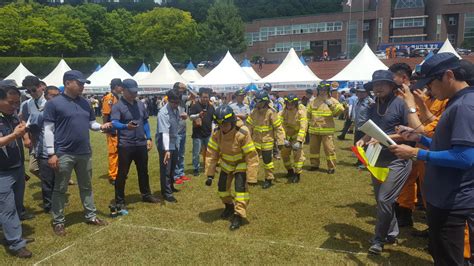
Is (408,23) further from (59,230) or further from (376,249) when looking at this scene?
(59,230)

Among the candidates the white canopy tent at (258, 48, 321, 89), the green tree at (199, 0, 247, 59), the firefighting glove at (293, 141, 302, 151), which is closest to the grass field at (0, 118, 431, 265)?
the firefighting glove at (293, 141, 302, 151)

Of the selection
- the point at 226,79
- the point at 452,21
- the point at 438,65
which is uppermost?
the point at 452,21

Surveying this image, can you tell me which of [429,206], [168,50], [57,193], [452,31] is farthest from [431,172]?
[452,31]

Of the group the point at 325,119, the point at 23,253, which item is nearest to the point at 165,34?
the point at 325,119

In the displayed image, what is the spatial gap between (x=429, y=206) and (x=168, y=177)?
5421mm

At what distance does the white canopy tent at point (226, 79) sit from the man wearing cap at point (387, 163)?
13.9m

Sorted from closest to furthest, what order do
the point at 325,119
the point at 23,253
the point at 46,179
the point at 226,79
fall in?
the point at 23,253 → the point at 46,179 → the point at 325,119 → the point at 226,79

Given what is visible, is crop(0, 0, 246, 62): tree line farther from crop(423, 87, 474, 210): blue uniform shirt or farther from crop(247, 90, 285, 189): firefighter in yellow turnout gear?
crop(423, 87, 474, 210): blue uniform shirt

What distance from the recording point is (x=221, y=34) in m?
71.5

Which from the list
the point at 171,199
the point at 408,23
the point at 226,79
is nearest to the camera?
the point at 171,199

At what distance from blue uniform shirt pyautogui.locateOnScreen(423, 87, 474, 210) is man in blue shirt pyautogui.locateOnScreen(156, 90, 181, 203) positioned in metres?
5.10

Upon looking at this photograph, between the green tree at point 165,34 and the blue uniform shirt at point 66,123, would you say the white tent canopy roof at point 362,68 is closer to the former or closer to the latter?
the blue uniform shirt at point 66,123

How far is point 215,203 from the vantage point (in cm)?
755

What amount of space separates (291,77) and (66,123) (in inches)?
575
